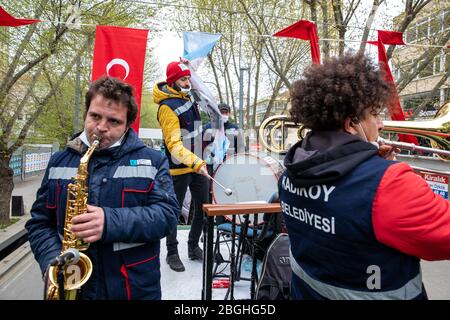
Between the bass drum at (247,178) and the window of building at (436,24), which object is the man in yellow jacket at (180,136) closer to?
the bass drum at (247,178)

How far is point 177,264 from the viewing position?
11.7 ft

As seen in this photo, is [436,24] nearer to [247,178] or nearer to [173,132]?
[247,178]

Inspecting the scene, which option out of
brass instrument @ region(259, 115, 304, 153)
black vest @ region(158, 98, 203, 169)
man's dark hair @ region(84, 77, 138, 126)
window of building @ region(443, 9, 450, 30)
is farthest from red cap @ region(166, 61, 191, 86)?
window of building @ region(443, 9, 450, 30)

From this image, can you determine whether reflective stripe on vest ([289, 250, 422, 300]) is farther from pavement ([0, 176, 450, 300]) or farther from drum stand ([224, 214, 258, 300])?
pavement ([0, 176, 450, 300])

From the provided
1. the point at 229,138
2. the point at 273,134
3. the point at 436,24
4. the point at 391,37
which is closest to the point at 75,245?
the point at 273,134

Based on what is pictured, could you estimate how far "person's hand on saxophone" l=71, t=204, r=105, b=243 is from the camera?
1458 mm

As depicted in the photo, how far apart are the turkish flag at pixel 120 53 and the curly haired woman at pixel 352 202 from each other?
3245 mm

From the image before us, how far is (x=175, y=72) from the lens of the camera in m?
3.42

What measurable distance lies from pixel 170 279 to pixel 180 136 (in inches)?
55.8

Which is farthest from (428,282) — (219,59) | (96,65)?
(219,59)

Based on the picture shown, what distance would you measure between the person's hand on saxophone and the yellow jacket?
5.45 ft

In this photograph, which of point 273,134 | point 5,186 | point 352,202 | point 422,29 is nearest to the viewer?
point 352,202

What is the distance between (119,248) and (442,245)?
4.32 ft

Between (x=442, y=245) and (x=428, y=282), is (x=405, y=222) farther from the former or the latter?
(x=428, y=282)
